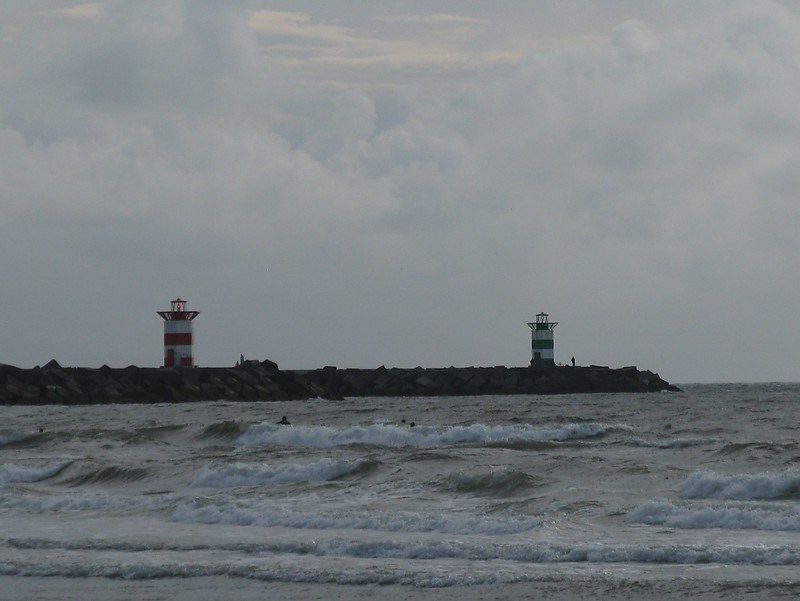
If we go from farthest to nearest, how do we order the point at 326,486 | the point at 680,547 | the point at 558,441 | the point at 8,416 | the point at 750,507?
the point at 8,416 < the point at 558,441 < the point at 326,486 < the point at 750,507 < the point at 680,547

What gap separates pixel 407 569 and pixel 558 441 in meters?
14.6

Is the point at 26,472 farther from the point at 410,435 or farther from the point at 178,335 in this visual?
the point at 178,335

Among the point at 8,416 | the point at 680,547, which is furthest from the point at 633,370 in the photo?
the point at 680,547

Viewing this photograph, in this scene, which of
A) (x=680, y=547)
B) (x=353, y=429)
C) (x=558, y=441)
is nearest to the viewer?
(x=680, y=547)

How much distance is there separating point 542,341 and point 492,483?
161 feet

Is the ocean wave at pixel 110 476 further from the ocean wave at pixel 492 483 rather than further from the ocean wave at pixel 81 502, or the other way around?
the ocean wave at pixel 492 483

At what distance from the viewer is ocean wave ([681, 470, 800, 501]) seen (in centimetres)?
1591

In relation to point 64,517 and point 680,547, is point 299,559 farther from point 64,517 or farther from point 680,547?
point 64,517

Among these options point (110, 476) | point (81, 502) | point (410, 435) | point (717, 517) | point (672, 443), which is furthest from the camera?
point (410, 435)

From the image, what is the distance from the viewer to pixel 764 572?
1123 centimetres

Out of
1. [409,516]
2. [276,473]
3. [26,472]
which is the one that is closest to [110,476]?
[26,472]

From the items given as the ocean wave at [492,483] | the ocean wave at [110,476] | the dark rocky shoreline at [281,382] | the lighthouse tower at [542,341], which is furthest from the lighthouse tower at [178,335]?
the ocean wave at [492,483]

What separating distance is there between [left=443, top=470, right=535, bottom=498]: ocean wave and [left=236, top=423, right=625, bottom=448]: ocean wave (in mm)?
8502

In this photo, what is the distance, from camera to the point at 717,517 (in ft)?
45.6
